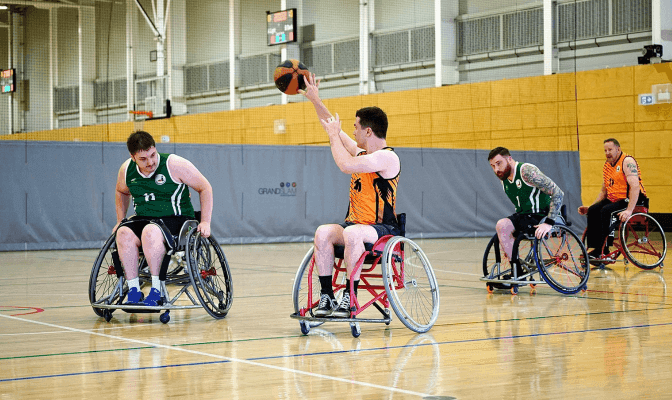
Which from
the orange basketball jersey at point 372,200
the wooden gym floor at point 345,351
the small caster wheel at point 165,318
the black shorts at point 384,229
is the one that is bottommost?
the wooden gym floor at point 345,351

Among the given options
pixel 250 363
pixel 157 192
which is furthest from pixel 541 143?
pixel 250 363

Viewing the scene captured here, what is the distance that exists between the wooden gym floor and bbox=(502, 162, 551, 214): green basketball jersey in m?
0.62

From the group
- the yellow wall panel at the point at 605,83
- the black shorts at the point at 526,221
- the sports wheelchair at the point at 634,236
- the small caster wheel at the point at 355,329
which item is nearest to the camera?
the small caster wheel at the point at 355,329

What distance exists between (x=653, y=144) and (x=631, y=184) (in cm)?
684

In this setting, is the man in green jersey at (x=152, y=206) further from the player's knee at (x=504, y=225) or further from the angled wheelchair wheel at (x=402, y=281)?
the player's knee at (x=504, y=225)

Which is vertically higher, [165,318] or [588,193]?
[588,193]

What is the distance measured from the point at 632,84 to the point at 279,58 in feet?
27.2

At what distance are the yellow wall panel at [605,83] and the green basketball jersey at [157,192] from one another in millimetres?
11223

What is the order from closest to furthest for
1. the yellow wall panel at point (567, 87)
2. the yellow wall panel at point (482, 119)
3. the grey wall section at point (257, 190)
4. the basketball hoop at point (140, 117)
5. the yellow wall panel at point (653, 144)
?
the grey wall section at point (257, 190), the yellow wall panel at point (653, 144), the yellow wall panel at point (567, 87), the yellow wall panel at point (482, 119), the basketball hoop at point (140, 117)

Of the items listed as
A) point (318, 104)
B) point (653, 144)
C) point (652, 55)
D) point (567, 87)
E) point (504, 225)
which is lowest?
point (504, 225)

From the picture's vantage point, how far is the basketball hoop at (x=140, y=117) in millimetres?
20658

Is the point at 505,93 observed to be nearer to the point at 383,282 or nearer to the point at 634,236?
the point at 634,236

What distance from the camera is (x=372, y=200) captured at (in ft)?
13.5

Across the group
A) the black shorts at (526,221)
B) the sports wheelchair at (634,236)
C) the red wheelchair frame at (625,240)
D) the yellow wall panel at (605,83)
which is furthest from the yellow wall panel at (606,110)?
the black shorts at (526,221)
